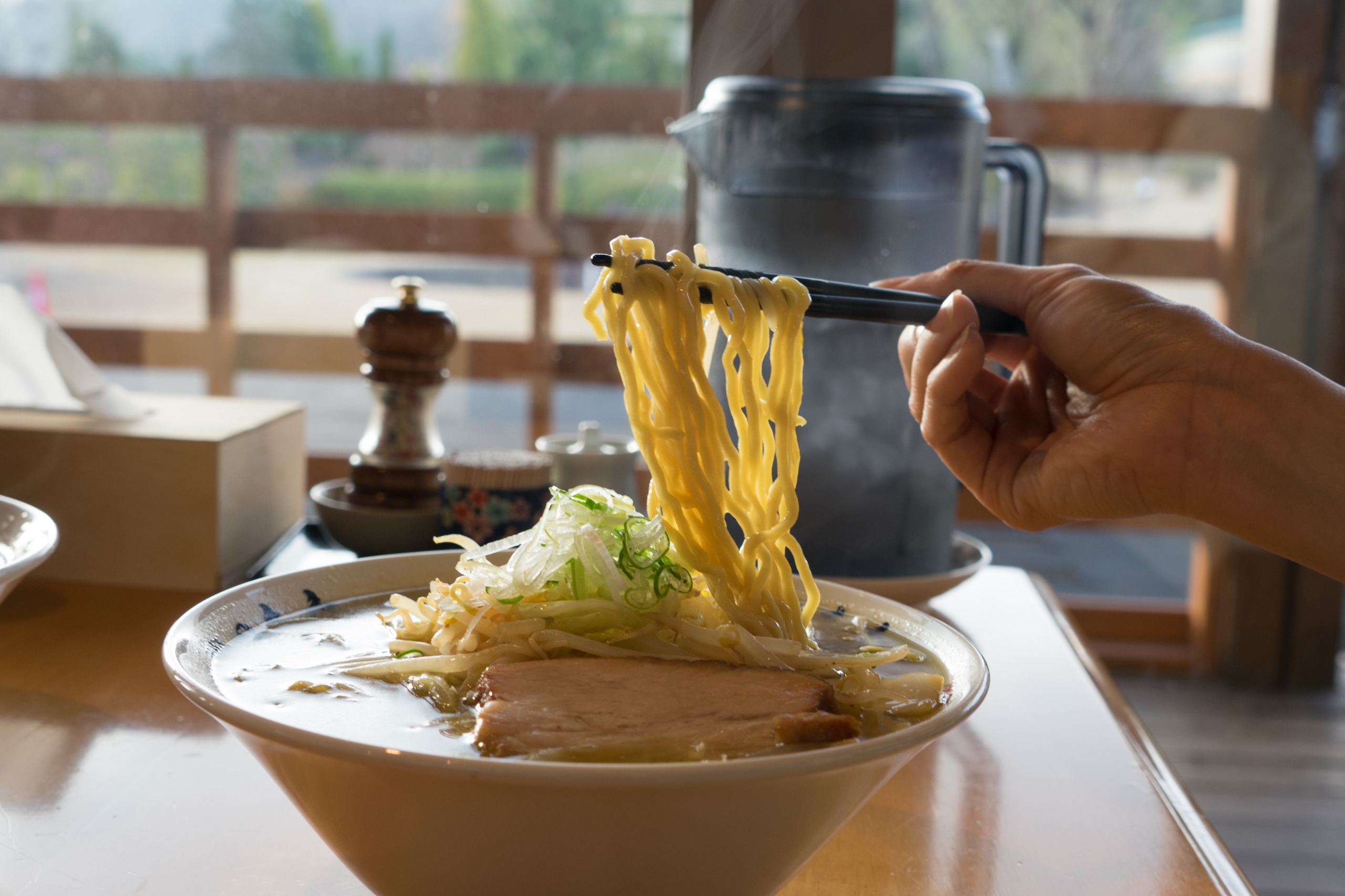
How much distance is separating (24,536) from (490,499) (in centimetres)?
51

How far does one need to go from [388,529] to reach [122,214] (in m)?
1.44

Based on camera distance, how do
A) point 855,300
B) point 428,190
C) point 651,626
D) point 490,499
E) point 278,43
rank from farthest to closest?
point 428,190 → point 278,43 → point 490,499 → point 855,300 → point 651,626

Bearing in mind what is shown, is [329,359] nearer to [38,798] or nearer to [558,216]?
[558,216]

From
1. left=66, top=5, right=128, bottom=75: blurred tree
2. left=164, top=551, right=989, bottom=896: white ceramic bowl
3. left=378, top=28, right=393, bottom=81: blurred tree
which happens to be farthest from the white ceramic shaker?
left=66, top=5, right=128, bottom=75: blurred tree

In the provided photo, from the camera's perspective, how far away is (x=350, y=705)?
0.63 meters

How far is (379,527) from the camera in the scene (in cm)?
141

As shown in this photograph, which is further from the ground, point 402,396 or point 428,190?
point 428,190

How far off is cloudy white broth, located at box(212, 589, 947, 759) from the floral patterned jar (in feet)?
1.75

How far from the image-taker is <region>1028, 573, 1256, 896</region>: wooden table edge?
2.57 ft

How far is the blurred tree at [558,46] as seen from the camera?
90.3 inches

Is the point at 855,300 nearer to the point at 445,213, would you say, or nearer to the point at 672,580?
the point at 672,580

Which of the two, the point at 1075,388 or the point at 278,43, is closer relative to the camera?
the point at 1075,388

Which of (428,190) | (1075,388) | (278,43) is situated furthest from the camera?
(428,190)

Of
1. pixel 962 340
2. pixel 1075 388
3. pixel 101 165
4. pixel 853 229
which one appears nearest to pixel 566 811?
pixel 962 340
